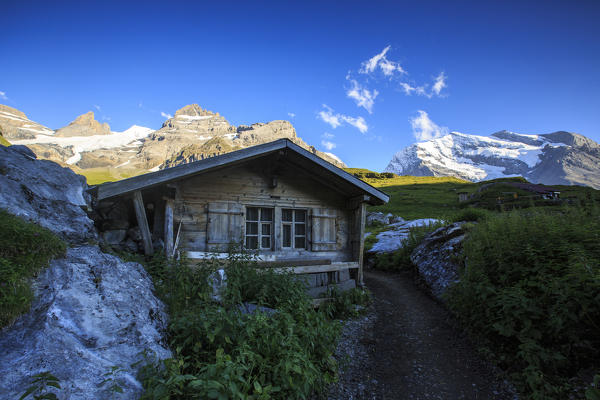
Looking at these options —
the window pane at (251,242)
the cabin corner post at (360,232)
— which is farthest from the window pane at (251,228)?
the cabin corner post at (360,232)

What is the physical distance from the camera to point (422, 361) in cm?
582

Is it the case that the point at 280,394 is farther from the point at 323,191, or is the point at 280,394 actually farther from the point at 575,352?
the point at 323,191

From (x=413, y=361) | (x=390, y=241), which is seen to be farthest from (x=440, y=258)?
(x=390, y=241)

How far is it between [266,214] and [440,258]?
6.38m

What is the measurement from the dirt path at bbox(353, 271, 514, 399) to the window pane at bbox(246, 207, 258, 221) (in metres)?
4.67

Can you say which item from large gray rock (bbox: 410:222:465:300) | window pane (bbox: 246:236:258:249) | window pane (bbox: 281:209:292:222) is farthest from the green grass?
large gray rock (bbox: 410:222:465:300)

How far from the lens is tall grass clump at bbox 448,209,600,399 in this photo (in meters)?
4.30

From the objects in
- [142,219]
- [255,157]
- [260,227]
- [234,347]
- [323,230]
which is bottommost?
[234,347]

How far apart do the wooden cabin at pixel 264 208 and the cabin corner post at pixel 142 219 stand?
22 mm

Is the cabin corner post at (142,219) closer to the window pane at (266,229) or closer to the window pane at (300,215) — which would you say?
the window pane at (266,229)

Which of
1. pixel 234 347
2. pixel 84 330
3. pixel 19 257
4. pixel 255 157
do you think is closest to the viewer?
pixel 84 330

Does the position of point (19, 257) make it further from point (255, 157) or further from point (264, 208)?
Result: point (264, 208)

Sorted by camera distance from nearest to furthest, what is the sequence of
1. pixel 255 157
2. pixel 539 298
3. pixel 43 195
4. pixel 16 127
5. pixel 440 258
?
1. pixel 539 298
2. pixel 43 195
3. pixel 255 157
4. pixel 440 258
5. pixel 16 127

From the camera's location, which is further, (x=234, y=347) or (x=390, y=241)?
(x=390, y=241)
